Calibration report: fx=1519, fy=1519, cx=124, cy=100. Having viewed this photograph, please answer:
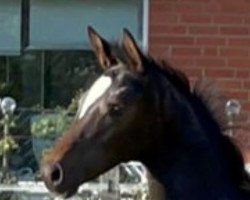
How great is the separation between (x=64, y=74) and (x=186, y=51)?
0.94 meters

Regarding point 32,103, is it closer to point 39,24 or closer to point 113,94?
point 39,24

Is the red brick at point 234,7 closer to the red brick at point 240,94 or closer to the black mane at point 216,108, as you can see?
the red brick at point 240,94

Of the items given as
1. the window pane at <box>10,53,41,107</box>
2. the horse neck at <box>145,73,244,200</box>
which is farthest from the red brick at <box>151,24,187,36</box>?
the horse neck at <box>145,73,244,200</box>

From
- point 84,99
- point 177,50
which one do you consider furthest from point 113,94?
point 177,50

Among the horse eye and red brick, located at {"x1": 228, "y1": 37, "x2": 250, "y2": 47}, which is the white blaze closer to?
the horse eye

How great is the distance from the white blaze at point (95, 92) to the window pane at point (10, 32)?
441 centimetres

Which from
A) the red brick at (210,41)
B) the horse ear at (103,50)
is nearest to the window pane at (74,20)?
the red brick at (210,41)

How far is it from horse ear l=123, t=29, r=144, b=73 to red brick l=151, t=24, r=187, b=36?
4050 mm

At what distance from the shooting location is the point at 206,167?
6.76m

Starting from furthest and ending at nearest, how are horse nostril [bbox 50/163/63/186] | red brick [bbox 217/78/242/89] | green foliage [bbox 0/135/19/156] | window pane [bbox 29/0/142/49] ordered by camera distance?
window pane [bbox 29/0/142/49] → red brick [bbox 217/78/242/89] → green foliage [bbox 0/135/19/156] → horse nostril [bbox 50/163/63/186]

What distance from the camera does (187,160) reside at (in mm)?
6754

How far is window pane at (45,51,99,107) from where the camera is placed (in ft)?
36.2

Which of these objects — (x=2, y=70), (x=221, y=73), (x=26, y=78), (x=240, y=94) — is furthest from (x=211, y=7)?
(x=2, y=70)

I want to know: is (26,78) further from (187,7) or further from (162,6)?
(187,7)
